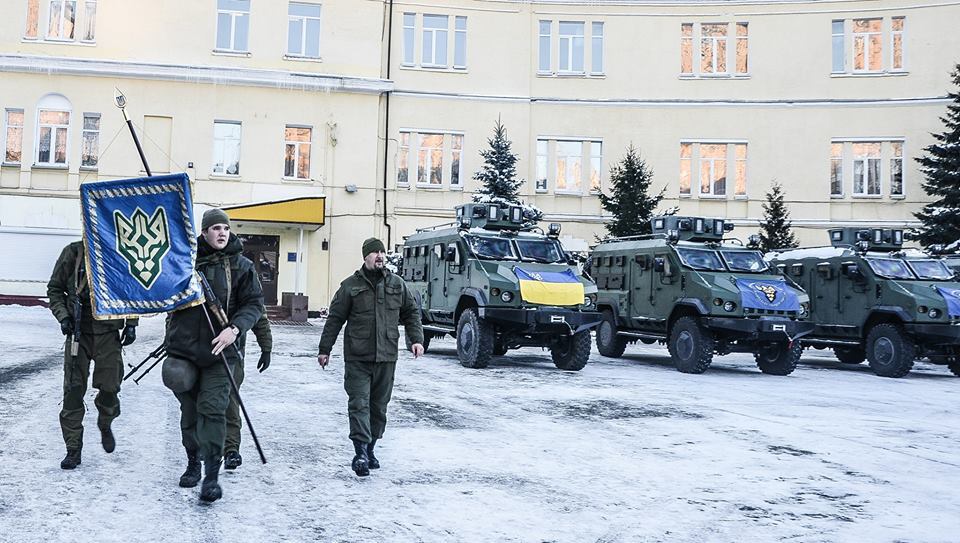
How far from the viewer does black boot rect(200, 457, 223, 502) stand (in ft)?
16.4

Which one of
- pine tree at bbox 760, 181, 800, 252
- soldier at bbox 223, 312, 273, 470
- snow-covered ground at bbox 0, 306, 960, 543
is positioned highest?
pine tree at bbox 760, 181, 800, 252

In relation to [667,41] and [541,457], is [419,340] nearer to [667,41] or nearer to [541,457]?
[541,457]

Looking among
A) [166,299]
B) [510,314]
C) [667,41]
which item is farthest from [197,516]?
[667,41]

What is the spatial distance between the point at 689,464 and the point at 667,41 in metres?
23.7

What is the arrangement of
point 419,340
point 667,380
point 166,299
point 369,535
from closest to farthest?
point 369,535 < point 166,299 < point 419,340 < point 667,380

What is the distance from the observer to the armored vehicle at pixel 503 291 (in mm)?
12992

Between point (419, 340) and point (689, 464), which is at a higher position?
point (419, 340)

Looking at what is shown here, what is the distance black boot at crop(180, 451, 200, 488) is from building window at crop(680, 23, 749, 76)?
25225mm

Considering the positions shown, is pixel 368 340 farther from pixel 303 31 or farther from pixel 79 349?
pixel 303 31

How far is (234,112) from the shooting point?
88.1ft

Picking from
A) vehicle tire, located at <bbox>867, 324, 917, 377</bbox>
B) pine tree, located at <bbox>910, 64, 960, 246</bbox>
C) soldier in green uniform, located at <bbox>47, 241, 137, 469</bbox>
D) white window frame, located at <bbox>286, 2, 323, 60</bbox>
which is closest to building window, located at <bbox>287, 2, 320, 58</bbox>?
white window frame, located at <bbox>286, 2, 323, 60</bbox>

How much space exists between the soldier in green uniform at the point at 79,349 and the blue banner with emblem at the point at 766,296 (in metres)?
9.81

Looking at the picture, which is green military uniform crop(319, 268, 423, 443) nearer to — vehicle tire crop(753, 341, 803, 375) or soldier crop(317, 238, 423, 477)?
soldier crop(317, 238, 423, 477)

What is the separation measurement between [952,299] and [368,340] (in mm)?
11614
